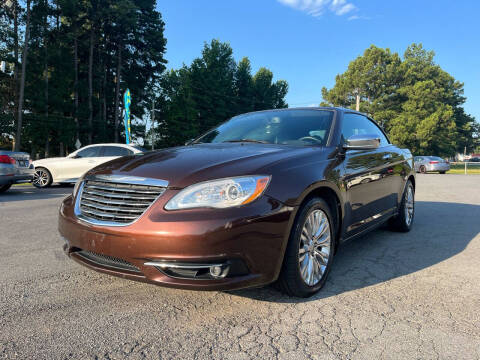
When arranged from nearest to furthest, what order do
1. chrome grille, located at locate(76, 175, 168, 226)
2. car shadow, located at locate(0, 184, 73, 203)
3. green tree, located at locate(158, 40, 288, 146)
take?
chrome grille, located at locate(76, 175, 168, 226), car shadow, located at locate(0, 184, 73, 203), green tree, located at locate(158, 40, 288, 146)

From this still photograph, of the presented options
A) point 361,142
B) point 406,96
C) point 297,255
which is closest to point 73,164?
point 361,142

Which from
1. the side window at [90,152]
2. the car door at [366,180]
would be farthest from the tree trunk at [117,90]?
the car door at [366,180]

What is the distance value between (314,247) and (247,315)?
740 mm

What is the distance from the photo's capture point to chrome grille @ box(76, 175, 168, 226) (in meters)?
2.28

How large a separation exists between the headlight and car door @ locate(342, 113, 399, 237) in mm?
1167

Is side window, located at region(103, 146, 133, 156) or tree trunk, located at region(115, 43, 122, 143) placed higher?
tree trunk, located at region(115, 43, 122, 143)

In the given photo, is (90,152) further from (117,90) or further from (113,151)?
(117,90)

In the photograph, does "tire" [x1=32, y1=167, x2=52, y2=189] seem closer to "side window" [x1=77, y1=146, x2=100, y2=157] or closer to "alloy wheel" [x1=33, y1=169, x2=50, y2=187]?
"alloy wheel" [x1=33, y1=169, x2=50, y2=187]

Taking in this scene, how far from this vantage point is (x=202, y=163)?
101 inches

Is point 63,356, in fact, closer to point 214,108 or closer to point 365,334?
point 365,334

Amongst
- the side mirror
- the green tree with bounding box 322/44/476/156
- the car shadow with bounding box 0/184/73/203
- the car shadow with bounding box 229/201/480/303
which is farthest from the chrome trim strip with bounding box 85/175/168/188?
the green tree with bounding box 322/44/476/156

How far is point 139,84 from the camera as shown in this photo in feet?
131

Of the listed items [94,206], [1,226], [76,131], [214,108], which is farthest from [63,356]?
[214,108]

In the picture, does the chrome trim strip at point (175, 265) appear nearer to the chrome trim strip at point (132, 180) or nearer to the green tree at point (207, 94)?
the chrome trim strip at point (132, 180)
